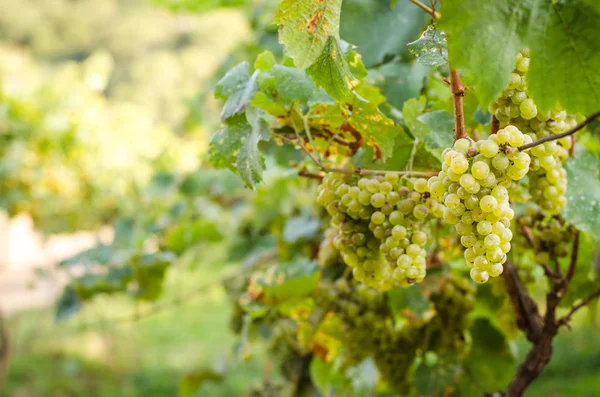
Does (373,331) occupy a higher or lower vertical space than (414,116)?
lower

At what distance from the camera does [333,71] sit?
2.07 feet

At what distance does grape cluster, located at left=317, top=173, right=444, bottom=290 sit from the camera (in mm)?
683

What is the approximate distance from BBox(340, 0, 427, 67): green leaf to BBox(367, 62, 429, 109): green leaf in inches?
1.5

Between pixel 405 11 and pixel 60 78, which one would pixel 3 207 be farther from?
pixel 405 11

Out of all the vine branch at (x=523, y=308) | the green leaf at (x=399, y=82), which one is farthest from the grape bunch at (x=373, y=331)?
the green leaf at (x=399, y=82)

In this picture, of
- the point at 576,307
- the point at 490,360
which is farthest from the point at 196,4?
the point at 576,307

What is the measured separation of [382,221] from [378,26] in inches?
19.2

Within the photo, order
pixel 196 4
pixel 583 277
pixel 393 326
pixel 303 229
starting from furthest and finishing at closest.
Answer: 1. pixel 196 4
2. pixel 303 229
3. pixel 393 326
4. pixel 583 277

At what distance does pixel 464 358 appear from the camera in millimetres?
1114

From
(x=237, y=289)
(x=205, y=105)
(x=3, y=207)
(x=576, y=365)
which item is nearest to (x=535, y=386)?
(x=576, y=365)

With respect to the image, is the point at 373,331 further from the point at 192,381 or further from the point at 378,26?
the point at 192,381

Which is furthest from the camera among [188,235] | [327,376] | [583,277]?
[188,235]

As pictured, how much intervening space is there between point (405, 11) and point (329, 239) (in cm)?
44

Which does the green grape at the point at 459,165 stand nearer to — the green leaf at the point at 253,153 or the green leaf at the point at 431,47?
the green leaf at the point at 431,47
